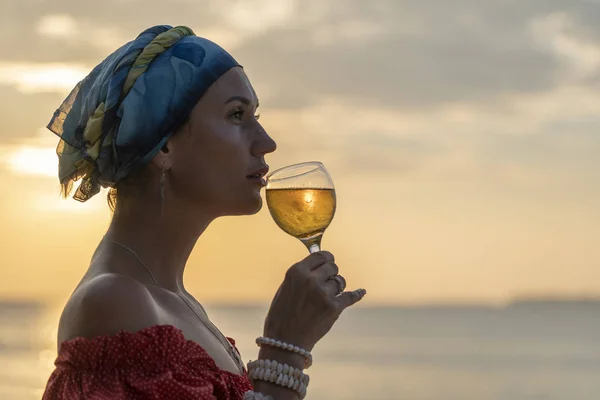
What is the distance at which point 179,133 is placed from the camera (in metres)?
3.68

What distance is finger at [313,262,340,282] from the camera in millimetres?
3355

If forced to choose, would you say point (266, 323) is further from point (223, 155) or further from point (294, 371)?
point (223, 155)

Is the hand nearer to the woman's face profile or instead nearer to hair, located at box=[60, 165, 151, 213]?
the woman's face profile

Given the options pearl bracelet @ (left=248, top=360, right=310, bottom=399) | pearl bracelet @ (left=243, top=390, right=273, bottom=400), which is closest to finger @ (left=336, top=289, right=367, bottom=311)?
pearl bracelet @ (left=248, top=360, right=310, bottom=399)

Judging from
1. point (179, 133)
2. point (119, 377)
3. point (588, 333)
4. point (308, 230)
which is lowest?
point (119, 377)

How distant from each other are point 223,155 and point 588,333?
192ft

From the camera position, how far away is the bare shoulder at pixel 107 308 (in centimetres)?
324

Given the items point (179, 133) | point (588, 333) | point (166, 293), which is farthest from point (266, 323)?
point (588, 333)

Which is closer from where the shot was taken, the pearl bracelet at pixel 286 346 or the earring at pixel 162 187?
the pearl bracelet at pixel 286 346

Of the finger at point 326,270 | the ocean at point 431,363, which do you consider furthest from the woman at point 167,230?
the ocean at point 431,363

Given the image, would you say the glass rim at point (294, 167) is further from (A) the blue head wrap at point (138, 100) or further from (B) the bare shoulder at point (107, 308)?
(B) the bare shoulder at point (107, 308)

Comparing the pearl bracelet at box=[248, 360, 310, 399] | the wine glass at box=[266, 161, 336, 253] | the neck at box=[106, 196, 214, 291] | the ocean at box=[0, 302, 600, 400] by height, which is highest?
the ocean at box=[0, 302, 600, 400]

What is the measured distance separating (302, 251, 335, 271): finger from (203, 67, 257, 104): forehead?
0.69 m

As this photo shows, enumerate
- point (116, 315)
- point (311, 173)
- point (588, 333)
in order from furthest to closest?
1. point (588, 333)
2. point (311, 173)
3. point (116, 315)
